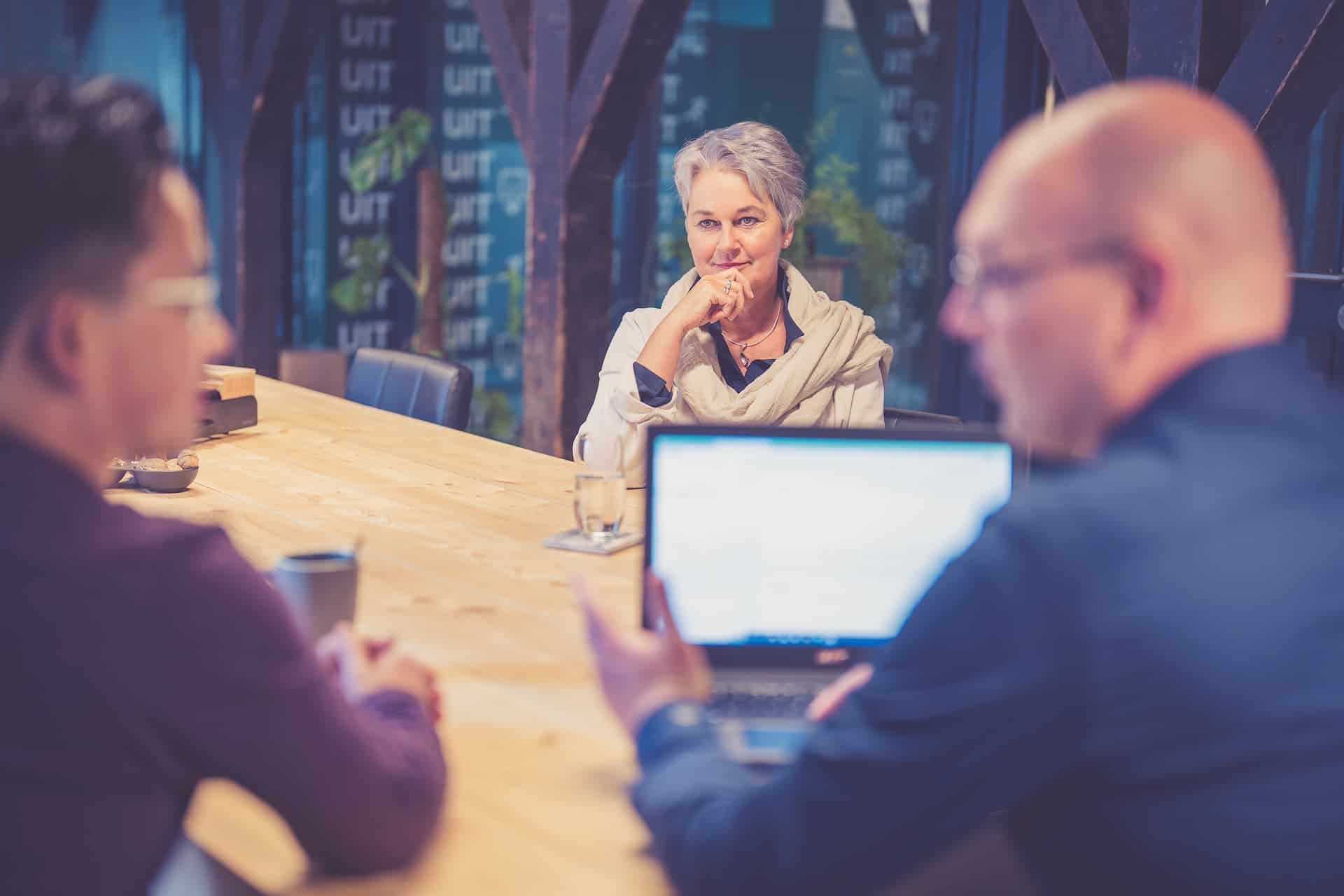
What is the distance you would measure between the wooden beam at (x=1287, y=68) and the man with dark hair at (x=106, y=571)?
2.29m

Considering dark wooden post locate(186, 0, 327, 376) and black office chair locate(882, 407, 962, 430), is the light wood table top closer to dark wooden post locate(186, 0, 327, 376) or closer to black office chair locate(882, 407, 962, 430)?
black office chair locate(882, 407, 962, 430)

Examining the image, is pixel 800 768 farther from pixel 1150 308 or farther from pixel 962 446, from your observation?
pixel 962 446

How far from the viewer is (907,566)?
1498mm

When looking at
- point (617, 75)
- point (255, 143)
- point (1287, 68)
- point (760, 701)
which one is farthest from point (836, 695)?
point (255, 143)

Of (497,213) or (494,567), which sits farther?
(497,213)

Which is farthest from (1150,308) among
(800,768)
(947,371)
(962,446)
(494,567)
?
(947,371)

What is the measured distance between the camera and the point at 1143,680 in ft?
2.77

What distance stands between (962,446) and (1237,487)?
64 centimetres

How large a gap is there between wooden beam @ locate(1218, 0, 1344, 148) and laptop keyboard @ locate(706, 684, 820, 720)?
5.98 feet

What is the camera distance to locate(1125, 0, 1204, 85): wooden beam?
9.12ft

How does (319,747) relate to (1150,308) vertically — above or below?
below

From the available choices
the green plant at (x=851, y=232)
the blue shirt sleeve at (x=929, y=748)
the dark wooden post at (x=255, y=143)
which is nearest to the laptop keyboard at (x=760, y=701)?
the blue shirt sleeve at (x=929, y=748)

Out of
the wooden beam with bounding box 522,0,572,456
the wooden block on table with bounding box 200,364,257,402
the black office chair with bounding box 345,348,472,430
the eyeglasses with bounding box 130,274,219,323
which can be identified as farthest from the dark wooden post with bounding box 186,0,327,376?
the eyeglasses with bounding box 130,274,219,323

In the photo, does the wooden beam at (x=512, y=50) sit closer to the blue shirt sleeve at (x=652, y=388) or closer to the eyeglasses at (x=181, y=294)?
the blue shirt sleeve at (x=652, y=388)
